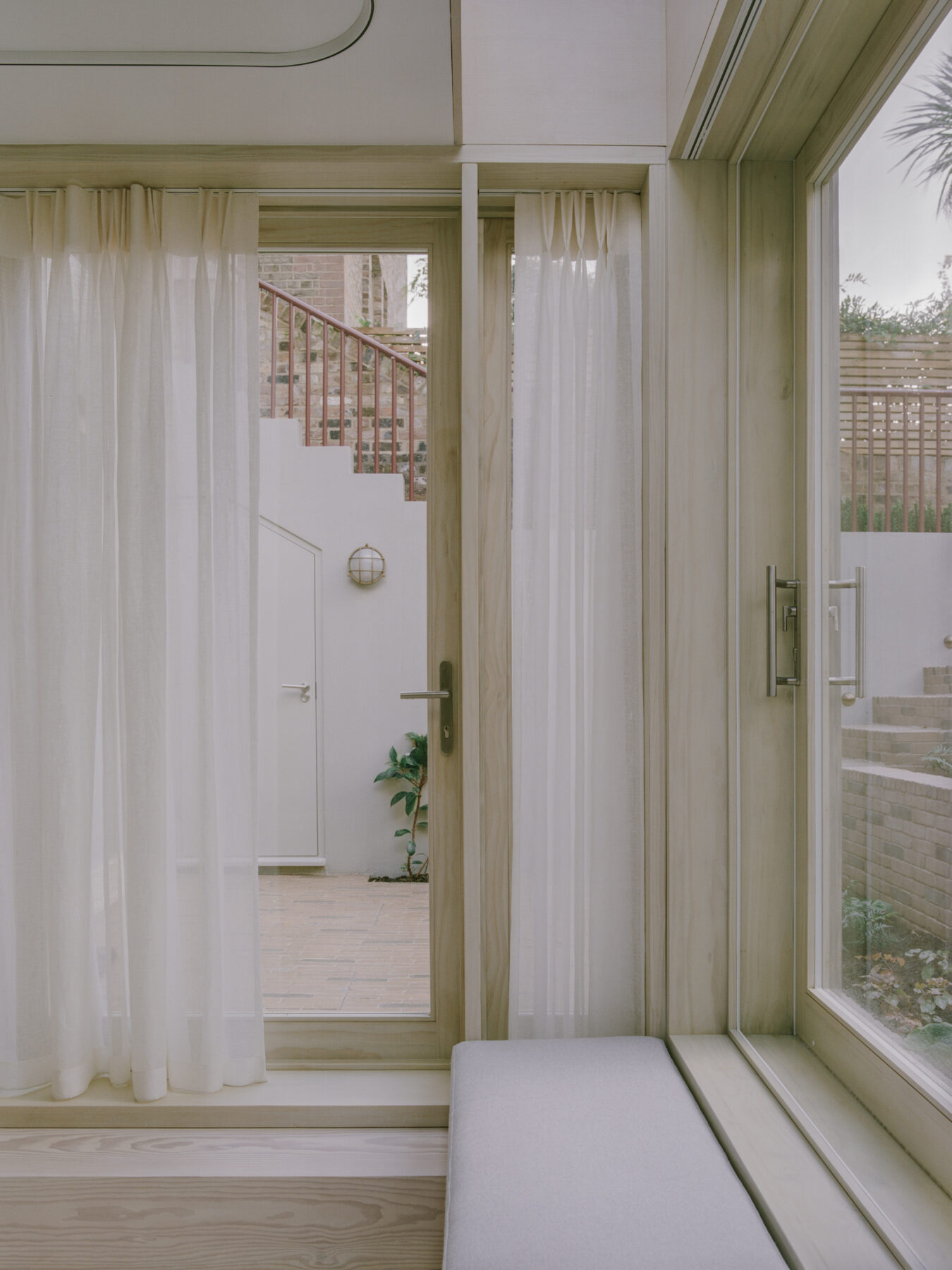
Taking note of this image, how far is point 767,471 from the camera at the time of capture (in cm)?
179

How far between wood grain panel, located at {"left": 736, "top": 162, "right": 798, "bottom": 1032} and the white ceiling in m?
0.67

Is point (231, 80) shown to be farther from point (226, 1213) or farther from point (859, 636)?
point (226, 1213)

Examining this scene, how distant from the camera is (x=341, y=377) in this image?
6.94 feet

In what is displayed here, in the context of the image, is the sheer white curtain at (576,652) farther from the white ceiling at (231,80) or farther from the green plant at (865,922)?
the green plant at (865,922)

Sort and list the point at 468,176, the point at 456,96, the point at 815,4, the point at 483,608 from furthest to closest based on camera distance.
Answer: the point at 483,608
the point at 468,176
the point at 456,96
the point at 815,4

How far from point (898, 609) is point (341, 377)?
4.45 feet

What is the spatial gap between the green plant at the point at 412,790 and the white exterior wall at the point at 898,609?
3.27 feet

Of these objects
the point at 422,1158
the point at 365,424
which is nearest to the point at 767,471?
the point at 365,424

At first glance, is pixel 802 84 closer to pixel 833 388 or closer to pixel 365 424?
pixel 833 388

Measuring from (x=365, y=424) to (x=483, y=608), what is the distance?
509mm

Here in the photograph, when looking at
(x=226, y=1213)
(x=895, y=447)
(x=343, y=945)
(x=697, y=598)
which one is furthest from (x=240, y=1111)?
(x=895, y=447)

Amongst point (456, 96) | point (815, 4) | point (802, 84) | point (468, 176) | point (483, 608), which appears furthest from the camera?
point (483, 608)

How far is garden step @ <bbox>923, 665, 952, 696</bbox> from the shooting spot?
3.75ft

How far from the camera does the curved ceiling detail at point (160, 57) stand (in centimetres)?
158
